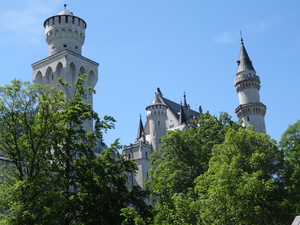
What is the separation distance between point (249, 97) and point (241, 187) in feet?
161

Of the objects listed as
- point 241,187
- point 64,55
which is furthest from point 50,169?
point 64,55

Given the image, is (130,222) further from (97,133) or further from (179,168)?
(179,168)

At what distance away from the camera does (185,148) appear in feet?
121

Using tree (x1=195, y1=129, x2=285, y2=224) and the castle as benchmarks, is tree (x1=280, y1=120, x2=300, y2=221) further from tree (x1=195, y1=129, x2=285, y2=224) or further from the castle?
the castle

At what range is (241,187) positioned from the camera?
72.6ft

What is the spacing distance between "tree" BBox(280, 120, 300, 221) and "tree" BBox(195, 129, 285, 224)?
0.77 m

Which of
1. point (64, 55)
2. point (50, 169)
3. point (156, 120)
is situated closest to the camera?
point (50, 169)

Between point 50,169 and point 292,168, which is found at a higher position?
point 292,168

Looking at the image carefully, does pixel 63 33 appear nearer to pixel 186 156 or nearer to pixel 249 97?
pixel 186 156

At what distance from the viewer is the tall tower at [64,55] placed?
5116cm

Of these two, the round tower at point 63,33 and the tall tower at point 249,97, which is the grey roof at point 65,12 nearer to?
the round tower at point 63,33

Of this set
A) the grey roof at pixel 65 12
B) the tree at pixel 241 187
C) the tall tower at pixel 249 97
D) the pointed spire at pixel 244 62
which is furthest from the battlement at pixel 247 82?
the tree at pixel 241 187

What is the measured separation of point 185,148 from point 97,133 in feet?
39.4

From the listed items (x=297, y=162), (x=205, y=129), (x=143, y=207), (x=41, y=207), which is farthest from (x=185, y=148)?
(x=41, y=207)
